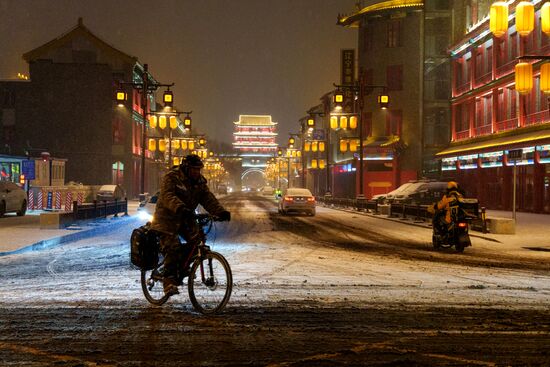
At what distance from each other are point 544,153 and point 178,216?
30223 mm

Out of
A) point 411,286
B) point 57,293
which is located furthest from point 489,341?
point 57,293

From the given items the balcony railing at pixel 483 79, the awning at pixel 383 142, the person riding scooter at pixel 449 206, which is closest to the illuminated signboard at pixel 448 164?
the balcony railing at pixel 483 79

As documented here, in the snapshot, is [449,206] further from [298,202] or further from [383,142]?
[383,142]

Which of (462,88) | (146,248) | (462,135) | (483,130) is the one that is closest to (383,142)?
(462,88)

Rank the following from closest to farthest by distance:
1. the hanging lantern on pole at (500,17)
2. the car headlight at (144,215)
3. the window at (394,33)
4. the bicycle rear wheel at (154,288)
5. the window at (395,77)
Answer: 1. the bicycle rear wheel at (154,288)
2. the hanging lantern on pole at (500,17)
3. the car headlight at (144,215)
4. the window at (395,77)
5. the window at (394,33)

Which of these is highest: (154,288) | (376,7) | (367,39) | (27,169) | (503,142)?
(376,7)

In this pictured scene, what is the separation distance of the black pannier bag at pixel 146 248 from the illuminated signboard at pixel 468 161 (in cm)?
3793

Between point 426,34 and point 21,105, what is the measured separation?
39.2 meters

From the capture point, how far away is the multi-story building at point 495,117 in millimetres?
33688

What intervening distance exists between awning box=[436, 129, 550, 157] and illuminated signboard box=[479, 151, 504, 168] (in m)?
0.50

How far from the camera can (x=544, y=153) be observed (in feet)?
107

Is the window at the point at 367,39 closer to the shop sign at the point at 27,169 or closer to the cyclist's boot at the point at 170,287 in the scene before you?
the shop sign at the point at 27,169

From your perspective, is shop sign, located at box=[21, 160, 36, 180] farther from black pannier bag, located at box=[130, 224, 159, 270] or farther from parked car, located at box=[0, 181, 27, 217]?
black pannier bag, located at box=[130, 224, 159, 270]

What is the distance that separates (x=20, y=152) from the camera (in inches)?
2275
